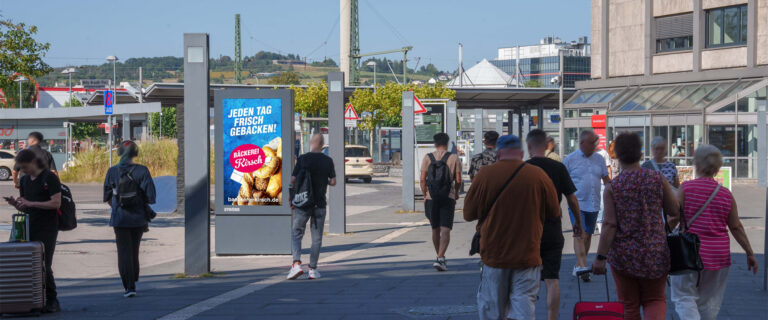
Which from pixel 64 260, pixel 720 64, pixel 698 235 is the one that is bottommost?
pixel 64 260

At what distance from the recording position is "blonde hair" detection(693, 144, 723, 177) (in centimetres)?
653

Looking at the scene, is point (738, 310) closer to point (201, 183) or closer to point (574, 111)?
point (201, 183)

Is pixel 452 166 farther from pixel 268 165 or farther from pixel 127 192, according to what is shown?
pixel 127 192

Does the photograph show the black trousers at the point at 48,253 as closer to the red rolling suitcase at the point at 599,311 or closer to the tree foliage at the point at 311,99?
the red rolling suitcase at the point at 599,311

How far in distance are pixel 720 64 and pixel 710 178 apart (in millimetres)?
37985

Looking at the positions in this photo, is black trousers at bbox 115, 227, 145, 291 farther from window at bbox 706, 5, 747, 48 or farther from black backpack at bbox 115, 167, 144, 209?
window at bbox 706, 5, 747, 48

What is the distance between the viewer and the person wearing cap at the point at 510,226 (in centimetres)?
598

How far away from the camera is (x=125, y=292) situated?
9477 mm

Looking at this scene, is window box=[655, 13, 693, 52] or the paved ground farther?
window box=[655, 13, 693, 52]

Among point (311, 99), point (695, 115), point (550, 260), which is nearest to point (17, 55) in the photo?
point (550, 260)

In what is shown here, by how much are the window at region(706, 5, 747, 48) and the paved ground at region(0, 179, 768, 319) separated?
2706 cm

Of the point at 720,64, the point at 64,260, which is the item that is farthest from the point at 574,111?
the point at 64,260

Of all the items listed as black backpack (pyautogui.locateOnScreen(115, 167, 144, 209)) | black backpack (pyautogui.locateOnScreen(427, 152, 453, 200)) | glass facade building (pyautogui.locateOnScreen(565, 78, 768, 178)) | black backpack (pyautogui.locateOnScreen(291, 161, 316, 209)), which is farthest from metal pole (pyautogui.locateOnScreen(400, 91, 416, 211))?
glass facade building (pyautogui.locateOnScreen(565, 78, 768, 178))

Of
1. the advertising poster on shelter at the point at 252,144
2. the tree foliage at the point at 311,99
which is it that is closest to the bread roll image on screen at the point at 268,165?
the advertising poster on shelter at the point at 252,144
